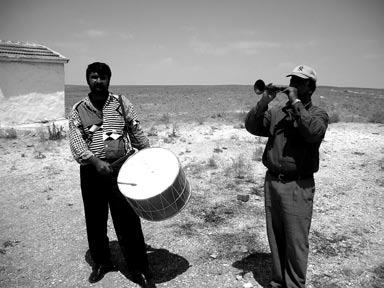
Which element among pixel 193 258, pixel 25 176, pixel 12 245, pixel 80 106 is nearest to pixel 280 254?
pixel 193 258

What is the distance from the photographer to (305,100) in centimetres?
315

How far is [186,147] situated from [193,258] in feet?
21.6

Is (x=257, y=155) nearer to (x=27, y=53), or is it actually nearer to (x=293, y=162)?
(x=293, y=162)

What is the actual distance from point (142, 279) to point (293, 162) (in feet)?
6.69

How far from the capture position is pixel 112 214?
3750 mm

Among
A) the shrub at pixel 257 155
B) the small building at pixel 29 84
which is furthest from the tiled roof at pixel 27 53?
the shrub at pixel 257 155

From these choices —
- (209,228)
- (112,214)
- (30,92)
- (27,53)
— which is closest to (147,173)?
(112,214)

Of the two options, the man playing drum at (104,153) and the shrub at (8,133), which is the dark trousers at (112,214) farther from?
the shrub at (8,133)

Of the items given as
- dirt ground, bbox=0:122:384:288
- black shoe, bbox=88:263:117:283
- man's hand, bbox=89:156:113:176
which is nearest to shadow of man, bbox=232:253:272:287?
dirt ground, bbox=0:122:384:288

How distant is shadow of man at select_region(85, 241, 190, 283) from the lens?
13.3 feet

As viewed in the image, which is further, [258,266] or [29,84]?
[29,84]

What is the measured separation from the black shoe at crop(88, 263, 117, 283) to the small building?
10.4 metres

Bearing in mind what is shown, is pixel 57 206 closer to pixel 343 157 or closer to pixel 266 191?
pixel 266 191

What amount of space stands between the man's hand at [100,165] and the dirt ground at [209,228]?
4.54 feet
